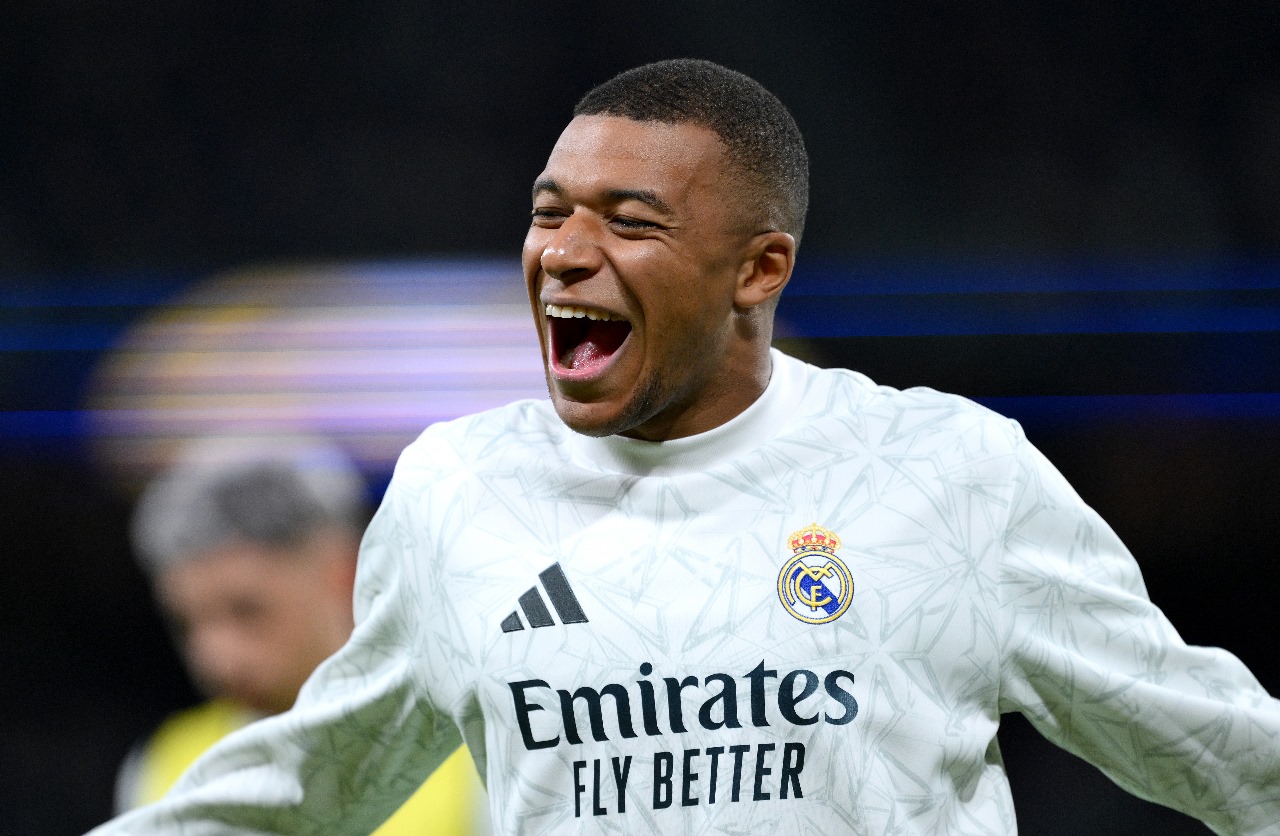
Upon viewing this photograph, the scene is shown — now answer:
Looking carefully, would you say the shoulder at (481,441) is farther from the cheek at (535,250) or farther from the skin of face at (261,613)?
the skin of face at (261,613)

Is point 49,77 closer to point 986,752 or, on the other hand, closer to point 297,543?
point 297,543

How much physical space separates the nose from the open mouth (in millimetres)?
35

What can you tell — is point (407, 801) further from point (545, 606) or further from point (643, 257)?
point (643, 257)

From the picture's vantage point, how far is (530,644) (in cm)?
152

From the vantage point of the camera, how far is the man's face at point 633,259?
151 cm

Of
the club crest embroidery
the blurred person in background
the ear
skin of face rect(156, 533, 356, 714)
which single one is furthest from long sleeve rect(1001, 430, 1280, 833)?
skin of face rect(156, 533, 356, 714)

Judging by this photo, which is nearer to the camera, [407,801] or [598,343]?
[598,343]

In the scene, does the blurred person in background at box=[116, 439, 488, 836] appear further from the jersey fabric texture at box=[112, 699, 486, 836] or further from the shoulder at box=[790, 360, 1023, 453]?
the shoulder at box=[790, 360, 1023, 453]

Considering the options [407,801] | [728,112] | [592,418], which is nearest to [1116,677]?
[592,418]

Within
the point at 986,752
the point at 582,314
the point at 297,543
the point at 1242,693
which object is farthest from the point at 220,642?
the point at 1242,693

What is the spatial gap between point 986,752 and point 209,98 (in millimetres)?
2504

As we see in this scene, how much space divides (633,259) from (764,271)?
16 cm

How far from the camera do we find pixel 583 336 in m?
1.61

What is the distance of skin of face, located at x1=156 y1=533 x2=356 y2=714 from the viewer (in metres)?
2.23
